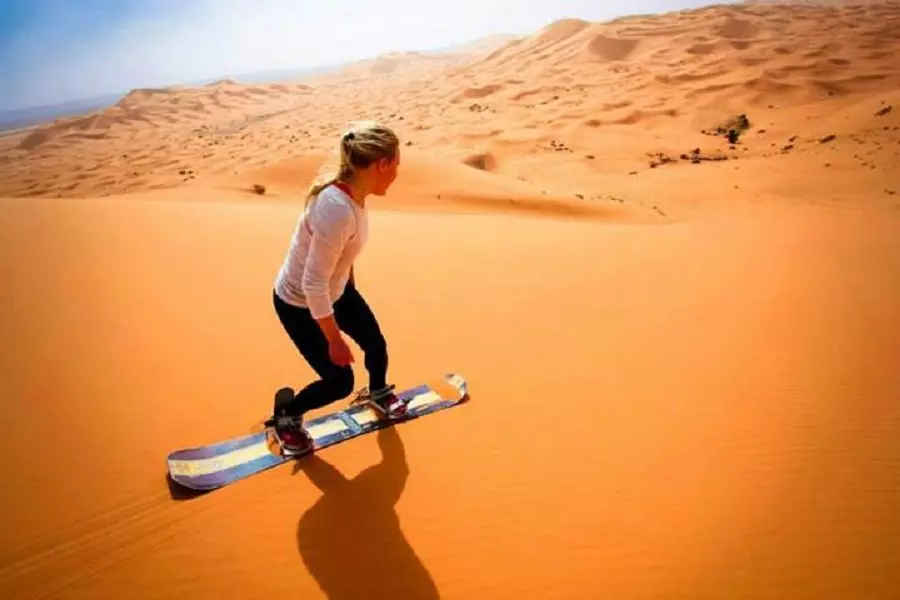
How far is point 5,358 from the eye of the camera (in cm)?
362

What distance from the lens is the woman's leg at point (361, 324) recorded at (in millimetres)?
2738

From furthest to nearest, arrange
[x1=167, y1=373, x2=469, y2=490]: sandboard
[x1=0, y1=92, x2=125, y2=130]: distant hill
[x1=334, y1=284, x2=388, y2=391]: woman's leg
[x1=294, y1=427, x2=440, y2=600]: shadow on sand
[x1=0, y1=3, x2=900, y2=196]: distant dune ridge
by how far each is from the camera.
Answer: [x1=0, y1=92, x2=125, y2=130]: distant hill
[x1=0, y1=3, x2=900, y2=196]: distant dune ridge
[x1=334, y1=284, x2=388, y2=391]: woman's leg
[x1=167, y1=373, x2=469, y2=490]: sandboard
[x1=294, y1=427, x2=440, y2=600]: shadow on sand

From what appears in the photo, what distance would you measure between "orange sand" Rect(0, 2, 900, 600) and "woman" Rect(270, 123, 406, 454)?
442 millimetres

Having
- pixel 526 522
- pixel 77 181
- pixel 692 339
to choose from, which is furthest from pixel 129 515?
pixel 77 181

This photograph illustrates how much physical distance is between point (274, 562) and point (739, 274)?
15.4 ft

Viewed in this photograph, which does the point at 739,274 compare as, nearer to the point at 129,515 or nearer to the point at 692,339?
the point at 692,339

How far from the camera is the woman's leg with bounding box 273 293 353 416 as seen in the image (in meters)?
2.52

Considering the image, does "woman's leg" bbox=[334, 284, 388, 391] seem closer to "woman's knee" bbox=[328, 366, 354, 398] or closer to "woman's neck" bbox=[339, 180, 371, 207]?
"woman's knee" bbox=[328, 366, 354, 398]

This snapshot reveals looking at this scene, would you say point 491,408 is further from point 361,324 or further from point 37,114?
point 37,114

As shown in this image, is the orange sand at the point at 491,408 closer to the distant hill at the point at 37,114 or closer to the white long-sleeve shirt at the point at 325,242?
the white long-sleeve shirt at the point at 325,242

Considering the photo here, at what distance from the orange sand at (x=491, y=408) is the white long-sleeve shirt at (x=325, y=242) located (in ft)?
3.45

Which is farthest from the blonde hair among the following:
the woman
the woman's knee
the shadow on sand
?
the shadow on sand

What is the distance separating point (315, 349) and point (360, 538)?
2.87 ft

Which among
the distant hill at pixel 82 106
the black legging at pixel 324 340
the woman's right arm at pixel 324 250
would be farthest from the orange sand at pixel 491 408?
the distant hill at pixel 82 106
